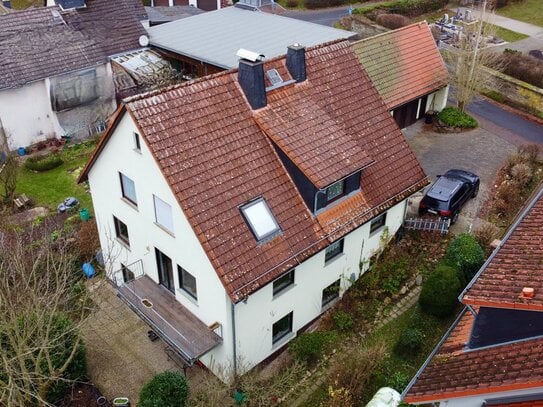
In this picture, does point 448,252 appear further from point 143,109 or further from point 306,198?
point 143,109

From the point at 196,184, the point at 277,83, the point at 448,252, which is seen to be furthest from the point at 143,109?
the point at 448,252

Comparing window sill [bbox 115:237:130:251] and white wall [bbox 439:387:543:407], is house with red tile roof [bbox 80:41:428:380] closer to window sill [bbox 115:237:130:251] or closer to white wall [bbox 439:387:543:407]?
window sill [bbox 115:237:130:251]

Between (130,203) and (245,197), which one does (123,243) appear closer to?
(130,203)

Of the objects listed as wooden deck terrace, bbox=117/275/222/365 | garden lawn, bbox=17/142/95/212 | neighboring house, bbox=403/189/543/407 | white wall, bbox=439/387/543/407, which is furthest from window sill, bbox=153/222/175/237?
garden lawn, bbox=17/142/95/212

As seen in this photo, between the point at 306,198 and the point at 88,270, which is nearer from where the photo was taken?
the point at 306,198

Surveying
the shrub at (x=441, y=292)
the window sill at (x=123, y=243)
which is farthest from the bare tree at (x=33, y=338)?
the shrub at (x=441, y=292)


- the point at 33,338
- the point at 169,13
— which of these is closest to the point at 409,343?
the point at 33,338
